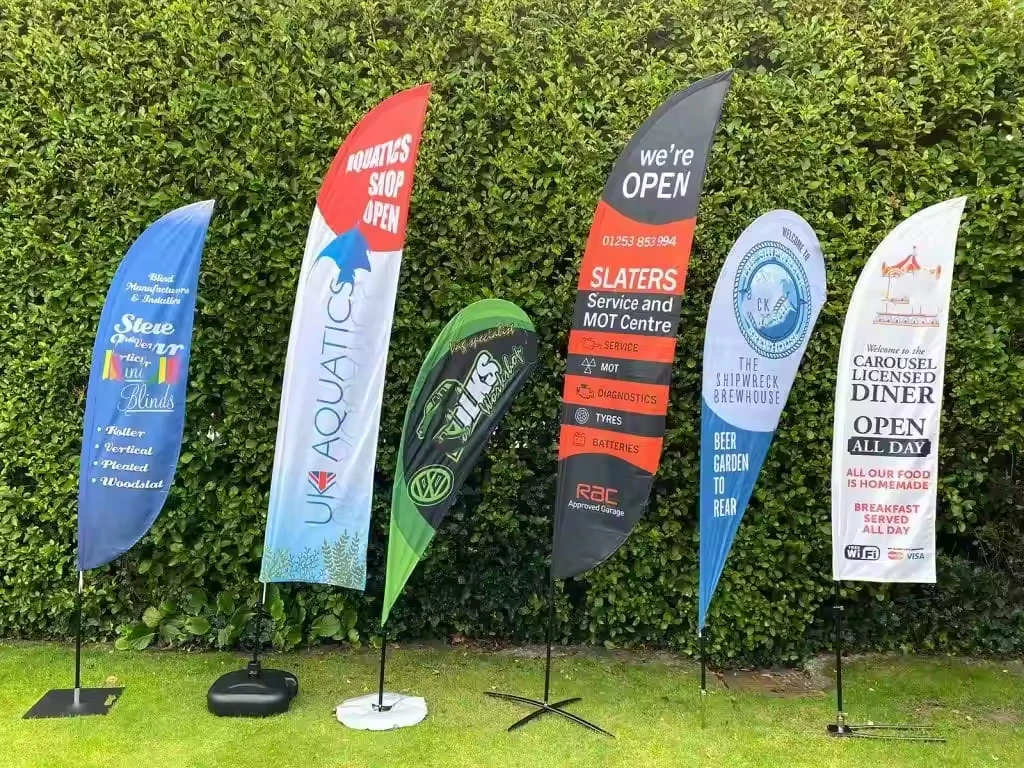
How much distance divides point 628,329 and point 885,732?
2.36 m

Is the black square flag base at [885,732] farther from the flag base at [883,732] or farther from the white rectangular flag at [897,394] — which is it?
the white rectangular flag at [897,394]

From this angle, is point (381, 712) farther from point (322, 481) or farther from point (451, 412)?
point (451, 412)

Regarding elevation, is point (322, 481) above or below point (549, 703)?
above

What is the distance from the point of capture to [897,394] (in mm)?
3400

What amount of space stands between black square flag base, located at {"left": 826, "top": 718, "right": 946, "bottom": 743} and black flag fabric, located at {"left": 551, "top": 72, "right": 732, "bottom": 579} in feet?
4.86

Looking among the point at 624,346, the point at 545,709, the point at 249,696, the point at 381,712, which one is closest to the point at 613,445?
the point at 624,346

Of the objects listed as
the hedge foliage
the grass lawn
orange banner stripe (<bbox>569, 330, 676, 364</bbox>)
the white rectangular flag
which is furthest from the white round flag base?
the white rectangular flag

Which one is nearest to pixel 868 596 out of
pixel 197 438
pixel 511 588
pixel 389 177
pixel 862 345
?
pixel 862 345

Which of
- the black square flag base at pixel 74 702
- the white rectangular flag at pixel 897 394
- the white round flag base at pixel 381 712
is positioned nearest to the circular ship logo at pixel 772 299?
the white rectangular flag at pixel 897 394

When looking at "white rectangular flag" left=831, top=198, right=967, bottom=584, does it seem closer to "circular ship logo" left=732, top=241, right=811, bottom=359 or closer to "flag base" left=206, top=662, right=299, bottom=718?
"circular ship logo" left=732, top=241, right=811, bottom=359

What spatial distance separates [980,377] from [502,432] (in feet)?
8.87

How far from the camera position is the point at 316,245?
3.46 meters

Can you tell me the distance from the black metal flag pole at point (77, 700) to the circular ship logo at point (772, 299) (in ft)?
11.4

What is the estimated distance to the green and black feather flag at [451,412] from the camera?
3459 mm
